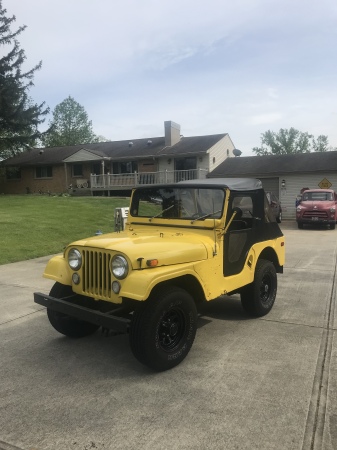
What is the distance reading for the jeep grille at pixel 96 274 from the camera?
336cm

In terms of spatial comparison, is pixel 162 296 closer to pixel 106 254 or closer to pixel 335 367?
pixel 106 254

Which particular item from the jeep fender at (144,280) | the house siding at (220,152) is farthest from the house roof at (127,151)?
the jeep fender at (144,280)

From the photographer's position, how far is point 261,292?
4914 mm

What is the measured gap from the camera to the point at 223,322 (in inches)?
183

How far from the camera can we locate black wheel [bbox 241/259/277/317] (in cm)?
464

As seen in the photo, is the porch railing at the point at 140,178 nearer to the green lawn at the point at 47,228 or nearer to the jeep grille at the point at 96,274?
the green lawn at the point at 47,228

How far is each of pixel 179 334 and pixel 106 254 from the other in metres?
1.04

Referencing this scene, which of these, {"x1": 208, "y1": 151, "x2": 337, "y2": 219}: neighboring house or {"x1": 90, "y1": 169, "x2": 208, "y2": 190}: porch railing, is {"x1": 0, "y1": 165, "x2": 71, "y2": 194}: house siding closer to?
{"x1": 90, "y1": 169, "x2": 208, "y2": 190}: porch railing

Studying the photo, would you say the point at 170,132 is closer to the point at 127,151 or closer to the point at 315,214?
the point at 127,151

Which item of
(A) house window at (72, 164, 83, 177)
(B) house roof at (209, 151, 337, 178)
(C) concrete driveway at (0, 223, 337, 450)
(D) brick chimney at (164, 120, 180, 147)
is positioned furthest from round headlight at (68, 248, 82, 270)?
(A) house window at (72, 164, 83, 177)

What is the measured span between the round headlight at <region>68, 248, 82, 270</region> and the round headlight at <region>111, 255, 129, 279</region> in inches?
19.4

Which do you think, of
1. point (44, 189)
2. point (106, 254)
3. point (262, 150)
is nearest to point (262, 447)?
point (106, 254)

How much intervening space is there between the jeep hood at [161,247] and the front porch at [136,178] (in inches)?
814

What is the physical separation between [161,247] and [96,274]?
67 centimetres
